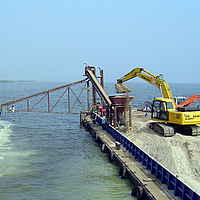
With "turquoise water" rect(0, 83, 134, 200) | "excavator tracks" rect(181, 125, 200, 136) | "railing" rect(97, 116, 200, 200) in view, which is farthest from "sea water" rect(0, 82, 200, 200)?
"excavator tracks" rect(181, 125, 200, 136)

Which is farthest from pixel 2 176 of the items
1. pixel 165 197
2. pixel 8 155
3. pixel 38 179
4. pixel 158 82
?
pixel 158 82

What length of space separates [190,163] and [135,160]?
11.0 ft

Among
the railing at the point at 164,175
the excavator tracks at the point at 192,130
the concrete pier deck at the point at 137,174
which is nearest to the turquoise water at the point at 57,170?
the concrete pier deck at the point at 137,174

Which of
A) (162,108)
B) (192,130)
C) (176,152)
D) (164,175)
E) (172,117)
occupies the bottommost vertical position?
(164,175)

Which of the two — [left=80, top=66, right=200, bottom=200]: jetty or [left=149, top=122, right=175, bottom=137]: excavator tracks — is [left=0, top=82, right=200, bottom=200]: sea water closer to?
[left=80, top=66, right=200, bottom=200]: jetty

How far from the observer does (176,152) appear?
16.4 metres

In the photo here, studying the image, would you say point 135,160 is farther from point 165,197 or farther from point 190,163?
point 165,197

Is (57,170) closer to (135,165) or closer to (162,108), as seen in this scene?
(135,165)

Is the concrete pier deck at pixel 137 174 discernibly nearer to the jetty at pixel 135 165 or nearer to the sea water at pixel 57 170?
the jetty at pixel 135 165

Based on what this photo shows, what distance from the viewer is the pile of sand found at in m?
13.8

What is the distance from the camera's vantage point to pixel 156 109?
22141mm

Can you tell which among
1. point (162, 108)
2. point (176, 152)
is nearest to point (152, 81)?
point (162, 108)

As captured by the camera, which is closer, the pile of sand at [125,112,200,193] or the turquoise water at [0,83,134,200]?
the pile of sand at [125,112,200,193]

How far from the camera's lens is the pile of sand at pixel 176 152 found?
544 inches
